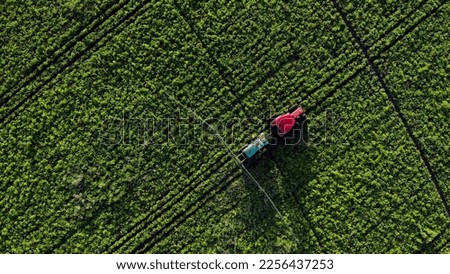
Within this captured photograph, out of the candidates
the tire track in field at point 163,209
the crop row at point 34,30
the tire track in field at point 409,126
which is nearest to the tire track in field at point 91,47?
the crop row at point 34,30

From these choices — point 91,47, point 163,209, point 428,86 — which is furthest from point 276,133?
point 91,47

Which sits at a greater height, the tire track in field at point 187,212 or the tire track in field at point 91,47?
the tire track in field at point 91,47

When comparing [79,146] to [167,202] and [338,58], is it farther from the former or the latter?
[338,58]

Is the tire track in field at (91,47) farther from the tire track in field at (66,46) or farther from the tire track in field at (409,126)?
the tire track in field at (409,126)

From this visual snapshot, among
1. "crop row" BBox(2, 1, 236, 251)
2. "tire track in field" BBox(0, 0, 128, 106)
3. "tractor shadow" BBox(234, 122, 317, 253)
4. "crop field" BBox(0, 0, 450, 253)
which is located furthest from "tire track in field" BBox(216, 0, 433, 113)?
"tire track in field" BBox(0, 0, 128, 106)

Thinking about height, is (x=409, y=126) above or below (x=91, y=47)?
below

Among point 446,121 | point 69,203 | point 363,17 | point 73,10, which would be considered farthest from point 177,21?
point 446,121
